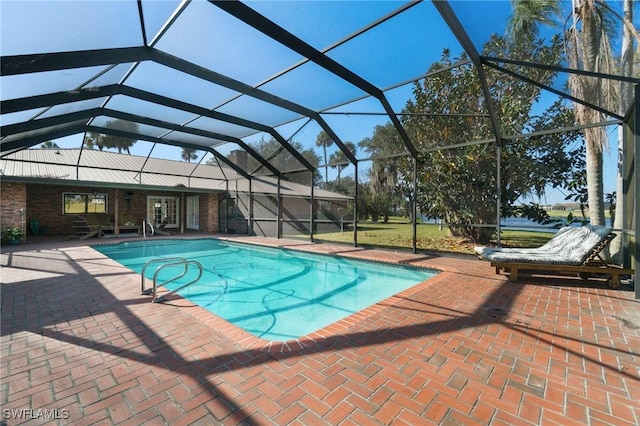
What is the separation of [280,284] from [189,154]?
10292mm

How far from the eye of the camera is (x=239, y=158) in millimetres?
12984

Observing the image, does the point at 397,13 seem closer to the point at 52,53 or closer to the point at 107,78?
the point at 52,53

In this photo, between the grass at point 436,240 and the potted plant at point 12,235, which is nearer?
the potted plant at point 12,235

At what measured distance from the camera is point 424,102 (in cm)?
958

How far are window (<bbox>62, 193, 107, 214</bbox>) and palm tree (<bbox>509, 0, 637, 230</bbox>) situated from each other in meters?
18.2

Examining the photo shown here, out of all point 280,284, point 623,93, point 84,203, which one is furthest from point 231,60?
point 84,203

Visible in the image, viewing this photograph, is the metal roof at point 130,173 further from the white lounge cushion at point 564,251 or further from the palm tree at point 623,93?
the palm tree at point 623,93

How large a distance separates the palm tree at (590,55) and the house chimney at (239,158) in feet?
34.3

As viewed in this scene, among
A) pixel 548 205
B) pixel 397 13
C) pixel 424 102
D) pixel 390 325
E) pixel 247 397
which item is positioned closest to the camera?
pixel 247 397

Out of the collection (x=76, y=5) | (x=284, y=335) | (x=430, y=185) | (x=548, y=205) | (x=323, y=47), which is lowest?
(x=284, y=335)

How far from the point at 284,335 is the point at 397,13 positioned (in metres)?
5.49

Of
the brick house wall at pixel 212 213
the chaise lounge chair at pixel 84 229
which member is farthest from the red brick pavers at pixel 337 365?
the brick house wall at pixel 212 213

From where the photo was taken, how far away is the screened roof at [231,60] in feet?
13.5

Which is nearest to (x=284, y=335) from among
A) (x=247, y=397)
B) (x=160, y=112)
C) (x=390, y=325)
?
(x=390, y=325)
